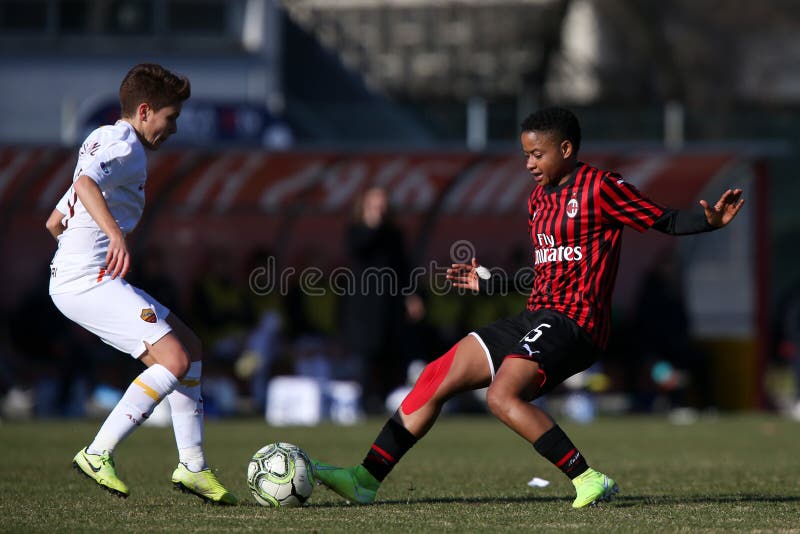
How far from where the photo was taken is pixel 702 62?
31.9 m

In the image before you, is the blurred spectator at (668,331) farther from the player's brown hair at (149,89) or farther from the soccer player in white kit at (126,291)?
the player's brown hair at (149,89)

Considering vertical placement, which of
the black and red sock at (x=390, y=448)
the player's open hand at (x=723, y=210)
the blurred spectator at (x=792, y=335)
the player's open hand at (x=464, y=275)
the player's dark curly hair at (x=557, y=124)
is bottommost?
the blurred spectator at (x=792, y=335)

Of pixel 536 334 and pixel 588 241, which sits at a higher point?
pixel 588 241

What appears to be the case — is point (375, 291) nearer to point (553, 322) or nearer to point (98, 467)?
point (553, 322)

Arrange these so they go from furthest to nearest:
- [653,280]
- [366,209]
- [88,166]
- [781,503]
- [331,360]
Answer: [331,360], [653,280], [366,209], [781,503], [88,166]

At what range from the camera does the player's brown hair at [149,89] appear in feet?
22.4

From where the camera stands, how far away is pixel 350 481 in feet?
23.0

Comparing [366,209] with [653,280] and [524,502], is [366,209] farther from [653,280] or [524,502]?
[524,502]

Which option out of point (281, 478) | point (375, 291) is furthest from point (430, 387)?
point (375, 291)

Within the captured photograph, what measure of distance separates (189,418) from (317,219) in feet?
41.0

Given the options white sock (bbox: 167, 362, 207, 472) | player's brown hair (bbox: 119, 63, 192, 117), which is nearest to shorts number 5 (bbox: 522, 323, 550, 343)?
white sock (bbox: 167, 362, 207, 472)

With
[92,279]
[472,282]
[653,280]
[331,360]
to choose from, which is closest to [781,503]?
[472,282]

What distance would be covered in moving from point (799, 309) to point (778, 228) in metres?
2.39

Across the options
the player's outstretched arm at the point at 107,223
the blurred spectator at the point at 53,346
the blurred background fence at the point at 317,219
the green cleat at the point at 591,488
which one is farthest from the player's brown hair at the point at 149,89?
the blurred spectator at the point at 53,346
